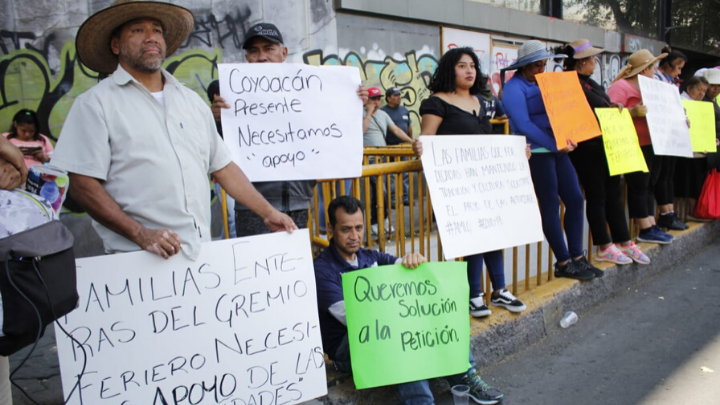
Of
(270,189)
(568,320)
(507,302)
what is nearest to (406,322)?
(270,189)

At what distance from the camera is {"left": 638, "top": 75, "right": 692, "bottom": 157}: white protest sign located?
5973mm

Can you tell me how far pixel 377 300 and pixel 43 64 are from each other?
482 cm

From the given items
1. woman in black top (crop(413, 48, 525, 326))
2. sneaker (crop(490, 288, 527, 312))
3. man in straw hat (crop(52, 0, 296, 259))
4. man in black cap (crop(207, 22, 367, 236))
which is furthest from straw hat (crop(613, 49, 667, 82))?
man in straw hat (crop(52, 0, 296, 259))

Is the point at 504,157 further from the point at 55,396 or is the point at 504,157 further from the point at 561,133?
the point at 55,396

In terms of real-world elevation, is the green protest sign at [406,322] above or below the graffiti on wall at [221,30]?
below

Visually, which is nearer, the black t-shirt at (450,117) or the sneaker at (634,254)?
the black t-shirt at (450,117)

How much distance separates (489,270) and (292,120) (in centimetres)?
186

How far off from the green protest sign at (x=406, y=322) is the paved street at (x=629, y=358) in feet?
1.66

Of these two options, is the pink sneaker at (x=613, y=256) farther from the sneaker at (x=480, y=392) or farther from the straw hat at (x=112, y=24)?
the straw hat at (x=112, y=24)

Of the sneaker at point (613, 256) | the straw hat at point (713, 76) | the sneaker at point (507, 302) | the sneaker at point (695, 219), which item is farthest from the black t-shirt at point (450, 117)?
the straw hat at point (713, 76)

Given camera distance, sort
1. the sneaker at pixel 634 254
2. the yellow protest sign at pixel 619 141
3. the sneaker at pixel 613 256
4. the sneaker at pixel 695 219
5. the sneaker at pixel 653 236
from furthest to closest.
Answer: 1. the sneaker at pixel 695 219
2. the sneaker at pixel 653 236
3. the sneaker at pixel 634 254
4. the sneaker at pixel 613 256
5. the yellow protest sign at pixel 619 141

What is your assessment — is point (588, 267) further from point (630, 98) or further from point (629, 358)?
point (630, 98)

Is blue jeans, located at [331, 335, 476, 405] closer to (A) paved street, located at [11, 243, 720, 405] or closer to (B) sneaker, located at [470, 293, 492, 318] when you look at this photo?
(A) paved street, located at [11, 243, 720, 405]

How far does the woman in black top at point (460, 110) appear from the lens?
4148 millimetres
